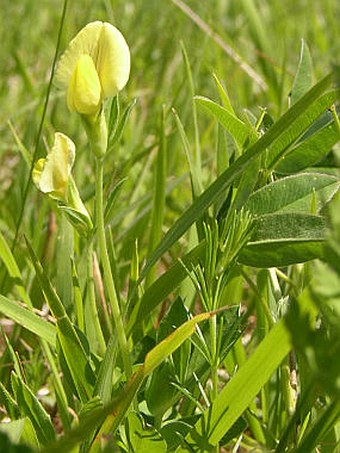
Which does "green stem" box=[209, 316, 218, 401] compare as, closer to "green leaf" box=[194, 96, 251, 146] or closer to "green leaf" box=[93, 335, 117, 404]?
"green leaf" box=[93, 335, 117, 404]

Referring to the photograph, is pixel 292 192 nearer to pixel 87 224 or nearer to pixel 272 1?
pixel 87 224

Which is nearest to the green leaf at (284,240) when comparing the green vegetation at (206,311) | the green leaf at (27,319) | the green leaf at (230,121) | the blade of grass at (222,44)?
the green vegetation at (206,311)

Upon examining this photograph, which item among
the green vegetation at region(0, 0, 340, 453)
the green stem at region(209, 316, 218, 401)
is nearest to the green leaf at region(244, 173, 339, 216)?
the green vegetation at region(0, 0, 340, 453)

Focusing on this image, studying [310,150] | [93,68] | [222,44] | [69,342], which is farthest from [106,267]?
[222,44]

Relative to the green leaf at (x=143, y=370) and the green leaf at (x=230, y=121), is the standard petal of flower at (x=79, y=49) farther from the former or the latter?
the green leaf at (x=143, y=370)

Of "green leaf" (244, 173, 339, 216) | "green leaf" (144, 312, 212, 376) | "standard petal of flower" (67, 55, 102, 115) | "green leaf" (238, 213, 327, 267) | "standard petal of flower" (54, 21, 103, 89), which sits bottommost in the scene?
"green leaf" (144, 312, 212, 376)
